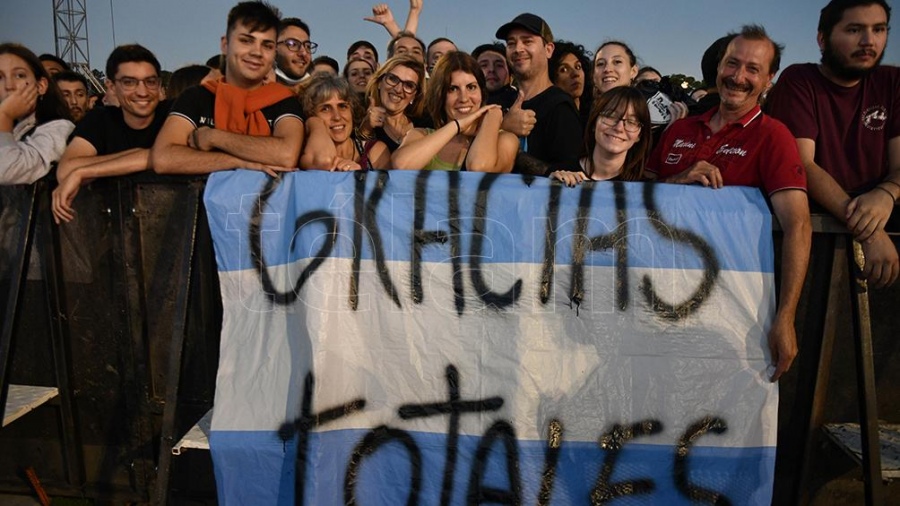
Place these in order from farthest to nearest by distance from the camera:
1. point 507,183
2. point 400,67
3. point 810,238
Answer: point 400,67
point 507,183
point 810,238

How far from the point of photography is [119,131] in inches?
114

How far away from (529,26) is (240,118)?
1.85 meters

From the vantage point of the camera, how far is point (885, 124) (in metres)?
2.54

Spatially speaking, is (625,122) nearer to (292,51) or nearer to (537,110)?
(537,110)

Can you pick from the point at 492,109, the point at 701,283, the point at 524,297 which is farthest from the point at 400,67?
the point at 701,283

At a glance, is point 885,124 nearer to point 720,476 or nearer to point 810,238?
point 810,238

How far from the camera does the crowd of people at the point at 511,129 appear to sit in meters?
2.37

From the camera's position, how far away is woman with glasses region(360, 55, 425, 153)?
322 cm

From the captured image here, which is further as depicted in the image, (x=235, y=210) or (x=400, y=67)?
(x=400, y=67)

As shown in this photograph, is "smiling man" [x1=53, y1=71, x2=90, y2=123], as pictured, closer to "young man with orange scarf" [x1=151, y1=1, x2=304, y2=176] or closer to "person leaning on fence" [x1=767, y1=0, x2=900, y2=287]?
"young man with orange scarf" [x1=151, y1=1, x2=304, y2=176]

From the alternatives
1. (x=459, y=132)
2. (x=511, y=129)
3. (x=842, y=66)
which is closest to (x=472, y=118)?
(x=459, y=132)

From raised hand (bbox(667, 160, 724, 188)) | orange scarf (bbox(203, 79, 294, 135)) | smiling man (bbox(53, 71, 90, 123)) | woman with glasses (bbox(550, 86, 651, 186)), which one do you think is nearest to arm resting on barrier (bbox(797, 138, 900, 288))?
raised hand (bbox(667, 160, 724, 188))

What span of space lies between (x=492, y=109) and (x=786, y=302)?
1.54 meters

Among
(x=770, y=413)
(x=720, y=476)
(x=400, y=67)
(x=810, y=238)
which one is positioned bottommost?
(x=720, y=476)
